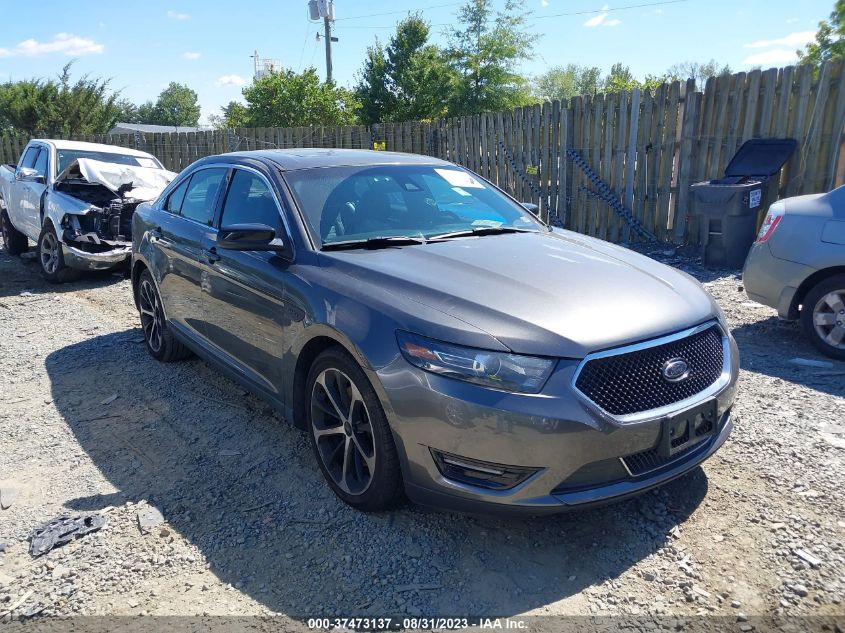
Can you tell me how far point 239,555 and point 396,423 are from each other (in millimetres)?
978

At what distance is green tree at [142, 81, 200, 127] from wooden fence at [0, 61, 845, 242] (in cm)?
10344

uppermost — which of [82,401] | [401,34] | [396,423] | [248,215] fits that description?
[401,34]

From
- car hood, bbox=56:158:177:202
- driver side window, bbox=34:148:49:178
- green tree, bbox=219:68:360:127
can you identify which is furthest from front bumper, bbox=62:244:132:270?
green tree, bbox=219:68:360:127

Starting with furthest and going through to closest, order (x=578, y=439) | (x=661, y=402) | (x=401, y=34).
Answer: (x=401, y=34)
(x=661, y=402)
(x=578, y=439)

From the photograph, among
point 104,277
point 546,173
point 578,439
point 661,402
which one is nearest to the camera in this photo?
point 578,439

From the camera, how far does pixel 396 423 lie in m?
2.79

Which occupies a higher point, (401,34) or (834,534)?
(401,34)

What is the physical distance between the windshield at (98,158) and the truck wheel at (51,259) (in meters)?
1.08

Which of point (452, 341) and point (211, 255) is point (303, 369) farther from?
point (211, 255)

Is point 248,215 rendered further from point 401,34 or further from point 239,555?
point 401,34

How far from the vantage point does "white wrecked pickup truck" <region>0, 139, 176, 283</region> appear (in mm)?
8367

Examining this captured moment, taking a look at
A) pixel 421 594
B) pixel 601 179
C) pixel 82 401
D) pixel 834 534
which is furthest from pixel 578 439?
pixel 601 179

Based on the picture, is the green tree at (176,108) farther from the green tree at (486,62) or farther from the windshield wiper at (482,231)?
the windshield wiper at (482,231)

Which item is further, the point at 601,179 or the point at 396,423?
the point at 601,179
